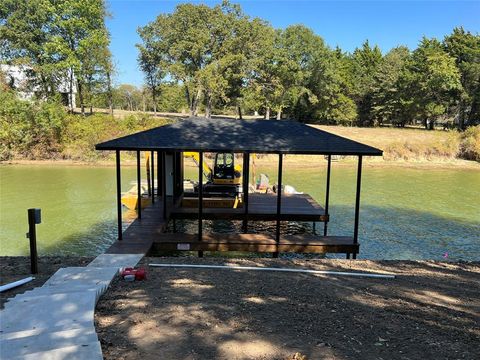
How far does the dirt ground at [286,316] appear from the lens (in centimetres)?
383

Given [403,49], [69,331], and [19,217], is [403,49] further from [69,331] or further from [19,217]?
[69,331]

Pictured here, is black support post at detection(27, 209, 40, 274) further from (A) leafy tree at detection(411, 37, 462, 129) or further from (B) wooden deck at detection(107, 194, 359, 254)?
(A) leafy tree at detection(411, 37, 462, 129)

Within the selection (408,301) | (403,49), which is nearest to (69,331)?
(408,301)

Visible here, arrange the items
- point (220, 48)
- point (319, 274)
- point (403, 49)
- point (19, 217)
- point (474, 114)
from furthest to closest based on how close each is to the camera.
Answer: point (403, 49) → point (474, 114) → point (220, 48) → point (19, 217) → point (319, 274)

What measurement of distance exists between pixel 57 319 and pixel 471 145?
38219 millimetres

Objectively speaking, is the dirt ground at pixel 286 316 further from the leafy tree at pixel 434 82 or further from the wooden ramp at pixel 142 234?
the leafy tree at pixel 434 82

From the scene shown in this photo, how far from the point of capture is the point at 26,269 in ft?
22.3

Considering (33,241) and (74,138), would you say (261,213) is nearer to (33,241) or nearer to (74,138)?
(33,241)

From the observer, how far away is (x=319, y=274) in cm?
690

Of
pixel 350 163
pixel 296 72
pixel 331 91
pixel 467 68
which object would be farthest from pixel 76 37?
pixel 467 68

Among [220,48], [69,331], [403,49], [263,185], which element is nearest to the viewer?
[69,331]

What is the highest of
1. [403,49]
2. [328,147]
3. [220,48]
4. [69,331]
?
[403,49]

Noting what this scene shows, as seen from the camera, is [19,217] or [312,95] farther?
[312,95]

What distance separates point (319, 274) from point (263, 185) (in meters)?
10.7
